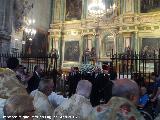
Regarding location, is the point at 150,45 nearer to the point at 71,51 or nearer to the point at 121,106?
the point at 71,51

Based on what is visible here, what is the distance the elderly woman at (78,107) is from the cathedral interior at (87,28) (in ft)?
39.3

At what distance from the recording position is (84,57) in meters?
19.9

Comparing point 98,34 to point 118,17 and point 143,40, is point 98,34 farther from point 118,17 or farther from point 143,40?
point 143,40

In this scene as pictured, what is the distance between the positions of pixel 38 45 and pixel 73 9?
409 centimetres

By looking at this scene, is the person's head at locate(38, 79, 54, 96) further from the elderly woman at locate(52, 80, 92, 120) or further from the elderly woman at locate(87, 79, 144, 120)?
the elderly woman at locate(87, 79, 144, 120)

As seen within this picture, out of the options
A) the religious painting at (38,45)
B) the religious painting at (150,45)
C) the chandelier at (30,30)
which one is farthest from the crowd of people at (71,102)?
the religious painting at (38,45)

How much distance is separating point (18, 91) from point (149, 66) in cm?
1542

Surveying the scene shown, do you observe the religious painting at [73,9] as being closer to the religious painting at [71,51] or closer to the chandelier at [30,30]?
the religious painting at [71,51]

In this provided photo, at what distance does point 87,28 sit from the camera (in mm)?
21406

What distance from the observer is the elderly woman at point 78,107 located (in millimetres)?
3627

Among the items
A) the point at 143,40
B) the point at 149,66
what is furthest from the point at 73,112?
the point at 143,40

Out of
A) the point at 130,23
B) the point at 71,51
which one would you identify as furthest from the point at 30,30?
the point at 130,23

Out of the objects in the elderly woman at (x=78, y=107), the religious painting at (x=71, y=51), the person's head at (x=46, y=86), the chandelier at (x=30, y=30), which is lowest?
the elderly woman at (x=78, y=107)

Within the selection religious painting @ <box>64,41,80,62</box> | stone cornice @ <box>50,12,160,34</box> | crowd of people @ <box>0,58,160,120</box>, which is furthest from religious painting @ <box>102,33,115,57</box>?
crowd of people @ <box>0,58,160,120</box>
